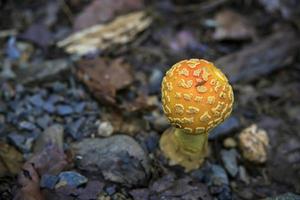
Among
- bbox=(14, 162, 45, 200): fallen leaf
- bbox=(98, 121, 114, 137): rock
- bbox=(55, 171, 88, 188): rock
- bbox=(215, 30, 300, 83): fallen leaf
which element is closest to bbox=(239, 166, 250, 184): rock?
bbox=(215, 30, 300, 83): fallen leaf

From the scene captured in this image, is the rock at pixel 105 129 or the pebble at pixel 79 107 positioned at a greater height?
the pebble at pixel 79 107

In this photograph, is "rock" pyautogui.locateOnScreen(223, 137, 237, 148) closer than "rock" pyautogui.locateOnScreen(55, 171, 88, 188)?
No

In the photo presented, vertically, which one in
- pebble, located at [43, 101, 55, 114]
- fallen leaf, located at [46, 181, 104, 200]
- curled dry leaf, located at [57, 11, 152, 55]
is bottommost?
fallen leaf, located at [46, 181, 104, 200]

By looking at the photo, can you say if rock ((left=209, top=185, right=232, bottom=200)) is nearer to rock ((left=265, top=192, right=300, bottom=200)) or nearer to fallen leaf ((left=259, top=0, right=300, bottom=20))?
rock ((left=265, top=192, right=300, bottom=200))

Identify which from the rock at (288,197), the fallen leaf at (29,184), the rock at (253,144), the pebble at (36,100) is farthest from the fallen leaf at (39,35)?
the rock at (288,197)

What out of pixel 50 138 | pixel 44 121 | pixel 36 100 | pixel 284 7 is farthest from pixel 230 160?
pixel 284 7

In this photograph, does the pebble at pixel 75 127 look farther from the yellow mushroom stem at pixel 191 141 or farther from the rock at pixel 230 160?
the rock at pixel 230 160
